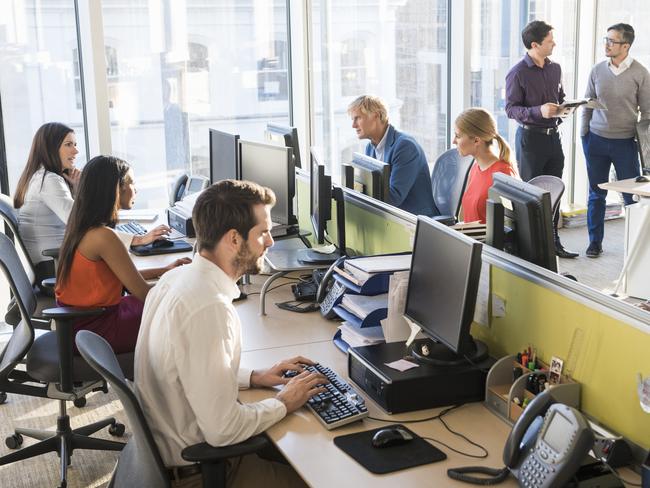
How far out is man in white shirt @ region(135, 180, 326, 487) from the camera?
80.2 inches

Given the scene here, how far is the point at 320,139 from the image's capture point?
242 inches

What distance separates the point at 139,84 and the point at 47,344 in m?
2.67

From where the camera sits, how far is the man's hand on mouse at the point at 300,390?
2.25 metres

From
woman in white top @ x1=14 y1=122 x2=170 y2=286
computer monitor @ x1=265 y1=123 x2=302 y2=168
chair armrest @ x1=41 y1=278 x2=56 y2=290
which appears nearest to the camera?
chair armrest @ x1=41 y1=278 x2=56 y2=290

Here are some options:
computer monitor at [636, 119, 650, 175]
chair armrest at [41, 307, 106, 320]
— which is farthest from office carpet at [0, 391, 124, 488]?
computer monitor at [636, 119, 650, 175]

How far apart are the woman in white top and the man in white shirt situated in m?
1.96

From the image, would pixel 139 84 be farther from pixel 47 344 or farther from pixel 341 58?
pixel 47 344

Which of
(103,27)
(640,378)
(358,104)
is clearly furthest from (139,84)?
(640,378)

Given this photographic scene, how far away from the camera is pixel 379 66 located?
6.48m

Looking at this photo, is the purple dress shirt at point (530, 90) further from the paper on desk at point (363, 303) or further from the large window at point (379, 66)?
the paper on desk at point (363, 303)

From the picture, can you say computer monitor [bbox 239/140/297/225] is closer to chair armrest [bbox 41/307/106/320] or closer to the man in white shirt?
chair armrest [bbox 41/307/106/320]

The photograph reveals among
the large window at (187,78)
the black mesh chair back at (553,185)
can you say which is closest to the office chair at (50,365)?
the black mesh chair back at (553,185)

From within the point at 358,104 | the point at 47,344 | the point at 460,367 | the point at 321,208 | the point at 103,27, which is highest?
the point at 103,27

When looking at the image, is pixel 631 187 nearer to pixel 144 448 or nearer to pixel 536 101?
pixel 536 101
